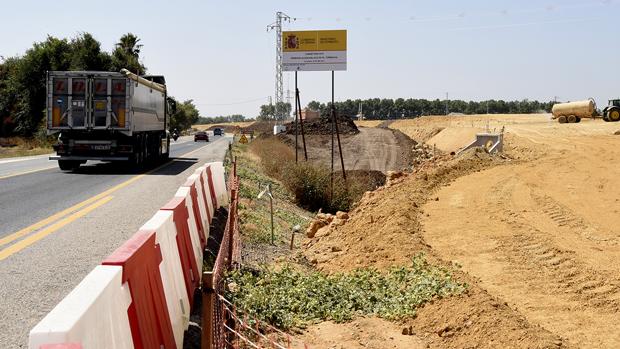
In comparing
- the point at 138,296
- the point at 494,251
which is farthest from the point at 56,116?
the point at 138,296

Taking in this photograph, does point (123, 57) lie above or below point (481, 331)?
above

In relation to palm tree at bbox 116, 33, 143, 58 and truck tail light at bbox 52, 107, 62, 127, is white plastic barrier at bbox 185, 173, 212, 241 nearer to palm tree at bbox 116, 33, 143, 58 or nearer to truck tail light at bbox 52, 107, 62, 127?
truck tail light at bbox 52, 107, 62, 127

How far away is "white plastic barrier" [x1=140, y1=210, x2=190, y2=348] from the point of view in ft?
17.6

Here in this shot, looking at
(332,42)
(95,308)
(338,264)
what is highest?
(332,42)

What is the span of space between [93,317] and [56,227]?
7614 mm

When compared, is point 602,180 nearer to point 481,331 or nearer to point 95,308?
point 481,331

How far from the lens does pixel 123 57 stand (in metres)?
64.8

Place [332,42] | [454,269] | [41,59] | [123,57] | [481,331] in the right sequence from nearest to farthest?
[481,331], [454,269], [332,42], [41,59], [123,57]

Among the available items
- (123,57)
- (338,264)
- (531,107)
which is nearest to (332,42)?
(338,264)

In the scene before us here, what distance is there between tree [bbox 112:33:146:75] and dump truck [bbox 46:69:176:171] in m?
34.5

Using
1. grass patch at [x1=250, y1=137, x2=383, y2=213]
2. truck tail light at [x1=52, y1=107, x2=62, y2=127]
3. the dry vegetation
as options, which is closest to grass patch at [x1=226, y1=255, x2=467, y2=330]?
the dry vegetation

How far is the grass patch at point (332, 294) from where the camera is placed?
309 inches

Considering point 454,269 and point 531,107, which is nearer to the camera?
point 454,269

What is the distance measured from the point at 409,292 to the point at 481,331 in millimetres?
1947
